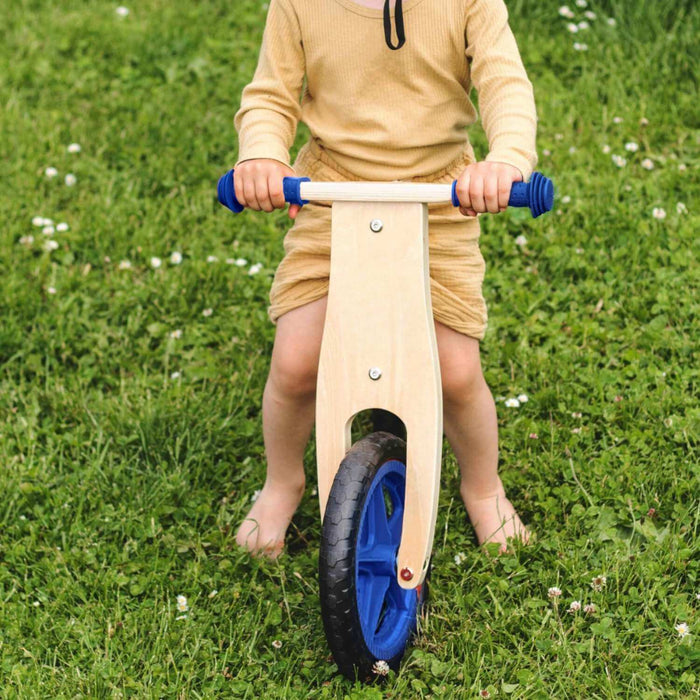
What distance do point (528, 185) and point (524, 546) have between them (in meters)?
0.95

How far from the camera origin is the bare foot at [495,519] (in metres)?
2.65

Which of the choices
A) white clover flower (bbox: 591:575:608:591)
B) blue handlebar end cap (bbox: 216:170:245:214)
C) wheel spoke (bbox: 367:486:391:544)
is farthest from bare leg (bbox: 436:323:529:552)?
blue handlebar end cap (bbox: 216:170:245:214)

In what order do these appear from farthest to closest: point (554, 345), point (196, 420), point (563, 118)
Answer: point (563, 118) → point (554, 345) → point (196, 420)

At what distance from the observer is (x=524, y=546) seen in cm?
259

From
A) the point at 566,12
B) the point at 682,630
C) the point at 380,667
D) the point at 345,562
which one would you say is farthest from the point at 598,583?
the point at 566,12

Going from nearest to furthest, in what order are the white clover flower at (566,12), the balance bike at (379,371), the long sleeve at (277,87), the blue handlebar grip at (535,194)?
the blue handlebar grip at (535,194) → the balance bike at (379,371) → the long sleeve at (277,87) → the white clover flower at (566,12)

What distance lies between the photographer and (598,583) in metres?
2.44

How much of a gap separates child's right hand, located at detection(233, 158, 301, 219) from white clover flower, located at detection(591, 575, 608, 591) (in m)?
1.07

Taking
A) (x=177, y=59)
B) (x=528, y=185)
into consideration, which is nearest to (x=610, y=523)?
(x=528, y=185)

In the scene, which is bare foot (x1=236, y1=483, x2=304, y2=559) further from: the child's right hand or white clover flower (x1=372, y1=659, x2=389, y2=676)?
the child's right hand

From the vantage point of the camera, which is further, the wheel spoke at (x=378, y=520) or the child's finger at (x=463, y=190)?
the wheel spoke at (x=378, y=520)

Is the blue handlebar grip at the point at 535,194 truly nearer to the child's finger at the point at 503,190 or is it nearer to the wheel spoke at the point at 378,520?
the child's finger at the point at 503,190

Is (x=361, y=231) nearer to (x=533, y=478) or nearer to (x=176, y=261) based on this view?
(x=533, y=478)

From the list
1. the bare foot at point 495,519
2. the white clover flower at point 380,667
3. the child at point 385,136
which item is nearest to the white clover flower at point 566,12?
the child at point 385,136
